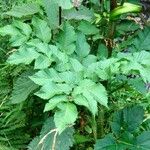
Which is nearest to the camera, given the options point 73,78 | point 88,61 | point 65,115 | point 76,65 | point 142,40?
point 65,115

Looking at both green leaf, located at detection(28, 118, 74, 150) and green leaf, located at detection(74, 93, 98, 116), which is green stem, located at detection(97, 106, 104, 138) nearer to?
green leaf, located at detection(28, 118, 74, 150)

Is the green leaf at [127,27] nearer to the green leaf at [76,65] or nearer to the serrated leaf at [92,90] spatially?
the green leaf at [76,65]

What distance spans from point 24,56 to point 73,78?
10.7 inches

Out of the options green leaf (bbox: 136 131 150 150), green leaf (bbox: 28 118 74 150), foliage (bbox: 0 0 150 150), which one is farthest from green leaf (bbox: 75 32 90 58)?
green leaf (bbox: 136 131 150 150)

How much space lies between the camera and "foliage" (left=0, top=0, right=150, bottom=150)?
171cm

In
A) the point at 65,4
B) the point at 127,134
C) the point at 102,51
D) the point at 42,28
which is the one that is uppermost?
the point at 65,4

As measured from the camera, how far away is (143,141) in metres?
1.91

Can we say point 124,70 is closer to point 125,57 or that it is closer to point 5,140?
point 125,57

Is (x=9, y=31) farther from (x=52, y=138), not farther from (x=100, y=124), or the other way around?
(x=100, y=124)

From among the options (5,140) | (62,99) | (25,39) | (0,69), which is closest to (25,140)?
(5,140)

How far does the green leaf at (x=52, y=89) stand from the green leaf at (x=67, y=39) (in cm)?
32

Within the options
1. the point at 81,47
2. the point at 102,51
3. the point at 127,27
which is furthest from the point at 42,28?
the point at 127,27

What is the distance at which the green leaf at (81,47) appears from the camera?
200 centimetres

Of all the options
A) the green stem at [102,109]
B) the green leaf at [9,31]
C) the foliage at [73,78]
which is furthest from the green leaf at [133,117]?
the green leaf at [9,31]
